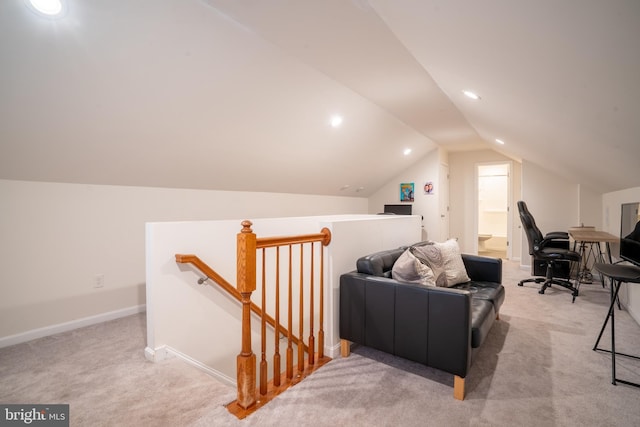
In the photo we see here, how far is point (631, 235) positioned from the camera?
235 cm

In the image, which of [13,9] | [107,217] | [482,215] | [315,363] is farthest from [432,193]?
[13,9]

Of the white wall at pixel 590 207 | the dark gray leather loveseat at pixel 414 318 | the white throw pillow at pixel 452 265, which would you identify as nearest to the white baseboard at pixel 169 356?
the dark gray leather loveseat at pixel 414 318

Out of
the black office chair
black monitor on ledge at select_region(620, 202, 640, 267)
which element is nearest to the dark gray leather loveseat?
black monitor on ledge at select_region(620, 202, 640, 267)

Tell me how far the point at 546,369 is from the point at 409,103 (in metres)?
3.05

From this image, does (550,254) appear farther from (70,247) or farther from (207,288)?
(70,247)

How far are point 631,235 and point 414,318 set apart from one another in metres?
1.90

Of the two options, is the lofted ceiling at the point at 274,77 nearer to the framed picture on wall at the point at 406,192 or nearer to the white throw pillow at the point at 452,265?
the white throw pillow at the point at 452,265

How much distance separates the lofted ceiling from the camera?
1.38m

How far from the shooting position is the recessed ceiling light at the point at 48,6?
5.48ft

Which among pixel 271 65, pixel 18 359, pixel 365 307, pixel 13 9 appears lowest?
pixel 18 359

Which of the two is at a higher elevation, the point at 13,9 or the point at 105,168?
the point at 13,9

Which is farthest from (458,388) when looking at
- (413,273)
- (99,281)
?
(99,281)

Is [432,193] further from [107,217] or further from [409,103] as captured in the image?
[107,217]

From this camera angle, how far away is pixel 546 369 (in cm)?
216
